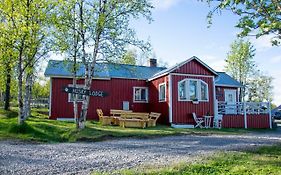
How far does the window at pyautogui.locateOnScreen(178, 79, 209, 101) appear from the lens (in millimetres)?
18328

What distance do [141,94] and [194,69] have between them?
17.3 ft

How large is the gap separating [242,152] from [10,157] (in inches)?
269

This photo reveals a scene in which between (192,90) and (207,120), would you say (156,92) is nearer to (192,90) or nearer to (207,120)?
(192,90)

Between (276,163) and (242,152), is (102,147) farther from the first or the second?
(276,163)

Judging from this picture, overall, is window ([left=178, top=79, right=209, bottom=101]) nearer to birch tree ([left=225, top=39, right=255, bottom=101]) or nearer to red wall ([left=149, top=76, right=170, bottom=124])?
red wall ([left=149, top=76, right=170, bottom=124])

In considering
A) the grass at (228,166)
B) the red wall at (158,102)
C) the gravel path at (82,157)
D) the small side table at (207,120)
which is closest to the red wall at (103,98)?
the red wall at (158,102)

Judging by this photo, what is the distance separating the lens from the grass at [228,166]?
604 cm

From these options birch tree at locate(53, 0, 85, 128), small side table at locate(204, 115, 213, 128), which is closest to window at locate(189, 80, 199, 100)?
small side table at locate(204, 115, 213, 128)

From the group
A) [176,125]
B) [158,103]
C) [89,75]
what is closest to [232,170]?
[89,75]

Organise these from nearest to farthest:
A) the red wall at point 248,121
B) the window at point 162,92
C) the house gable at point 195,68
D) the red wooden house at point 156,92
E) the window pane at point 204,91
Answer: the red wooden house at point 156,92 < the house gable at point 195,68 < the window pane at point 204,91 < the red wall at point 248,121 < the window at point 162,92

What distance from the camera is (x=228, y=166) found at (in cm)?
→ 659

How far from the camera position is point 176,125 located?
58.3 feet

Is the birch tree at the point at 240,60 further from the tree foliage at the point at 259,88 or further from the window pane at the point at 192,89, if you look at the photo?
the window pane at the point at 192,89

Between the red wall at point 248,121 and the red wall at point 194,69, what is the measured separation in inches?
134
